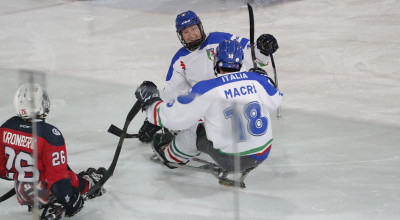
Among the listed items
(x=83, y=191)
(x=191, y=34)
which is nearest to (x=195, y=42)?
(x=191, y=34)

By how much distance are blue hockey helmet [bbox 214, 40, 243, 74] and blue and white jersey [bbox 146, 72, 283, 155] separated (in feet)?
0.14

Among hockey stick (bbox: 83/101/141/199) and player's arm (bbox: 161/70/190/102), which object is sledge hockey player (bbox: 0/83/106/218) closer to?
hockey stick (bbox: 83/101/141/199)

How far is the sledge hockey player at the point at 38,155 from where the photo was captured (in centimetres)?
331

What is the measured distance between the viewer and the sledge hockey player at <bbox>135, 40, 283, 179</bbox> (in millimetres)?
3684

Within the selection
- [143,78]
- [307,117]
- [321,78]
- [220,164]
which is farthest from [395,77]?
[220,164]

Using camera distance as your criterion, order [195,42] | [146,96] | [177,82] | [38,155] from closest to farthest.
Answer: [38,155] < [146,96] < [195,42] < [177,82]

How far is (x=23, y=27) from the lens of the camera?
682 cm

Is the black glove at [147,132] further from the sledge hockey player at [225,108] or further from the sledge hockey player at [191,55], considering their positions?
the sledge hockey player at [225,108]

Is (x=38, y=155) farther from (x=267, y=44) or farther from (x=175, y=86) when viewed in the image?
(x=267, y=44)

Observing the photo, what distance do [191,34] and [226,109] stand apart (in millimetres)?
924

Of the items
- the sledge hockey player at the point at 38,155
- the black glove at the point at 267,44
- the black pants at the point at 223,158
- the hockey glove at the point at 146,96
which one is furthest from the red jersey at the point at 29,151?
the black glove at the point at 267,44

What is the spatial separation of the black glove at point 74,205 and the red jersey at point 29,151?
5.9 inches

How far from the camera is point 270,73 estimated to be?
5793mm

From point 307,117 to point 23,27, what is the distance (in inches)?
118
